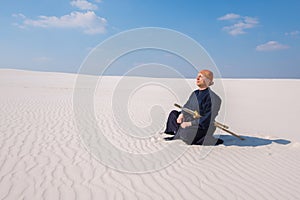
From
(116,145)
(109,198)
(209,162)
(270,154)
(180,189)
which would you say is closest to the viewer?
(109,198)

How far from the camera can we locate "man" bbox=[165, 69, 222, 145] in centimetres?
551

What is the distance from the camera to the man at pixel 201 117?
18.1 feet

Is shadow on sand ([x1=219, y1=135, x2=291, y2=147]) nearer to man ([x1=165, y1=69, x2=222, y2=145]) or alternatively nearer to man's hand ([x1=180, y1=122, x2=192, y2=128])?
man ([x1=165, y1=69, x2=222, y2=145])

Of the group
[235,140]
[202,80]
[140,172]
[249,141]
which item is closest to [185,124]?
[202,80]

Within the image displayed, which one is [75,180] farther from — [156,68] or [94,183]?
[156,68]

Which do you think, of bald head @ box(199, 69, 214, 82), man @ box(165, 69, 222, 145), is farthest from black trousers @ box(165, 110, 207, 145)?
bald head @ box(199, 69, 214, 82)

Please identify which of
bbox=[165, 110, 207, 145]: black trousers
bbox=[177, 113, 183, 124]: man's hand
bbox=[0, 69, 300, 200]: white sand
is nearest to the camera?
bbox=[0, 69, 300, 200]: white sand

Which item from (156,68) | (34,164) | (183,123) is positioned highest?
(156,68)

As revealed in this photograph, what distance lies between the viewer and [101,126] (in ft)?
27.1

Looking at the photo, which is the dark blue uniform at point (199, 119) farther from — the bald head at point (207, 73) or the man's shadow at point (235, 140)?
the bald head at point (207, 73)

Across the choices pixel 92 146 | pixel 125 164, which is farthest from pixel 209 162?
pixel 92 146

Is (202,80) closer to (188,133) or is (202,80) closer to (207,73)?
(207,73)

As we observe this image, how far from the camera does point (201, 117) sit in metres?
5.50

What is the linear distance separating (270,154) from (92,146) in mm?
3985
